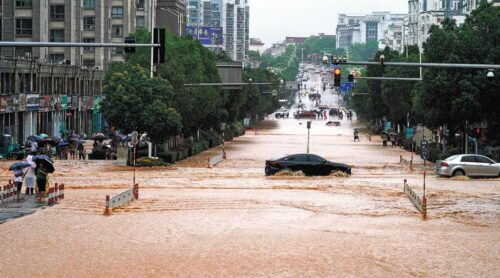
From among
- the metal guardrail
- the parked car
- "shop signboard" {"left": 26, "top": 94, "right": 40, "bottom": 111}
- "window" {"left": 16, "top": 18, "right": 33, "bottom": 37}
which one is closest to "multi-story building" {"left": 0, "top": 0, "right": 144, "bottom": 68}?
"window" {"left": 16, "top": 18, "right": 33, "bottom": 37}

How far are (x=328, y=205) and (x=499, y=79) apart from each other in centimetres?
2919

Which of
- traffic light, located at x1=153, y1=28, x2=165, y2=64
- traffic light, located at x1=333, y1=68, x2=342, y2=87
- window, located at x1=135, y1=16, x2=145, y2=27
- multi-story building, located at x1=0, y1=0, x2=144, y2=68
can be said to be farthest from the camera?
window, located at x1=135, y1=16, x2=145, y2=27

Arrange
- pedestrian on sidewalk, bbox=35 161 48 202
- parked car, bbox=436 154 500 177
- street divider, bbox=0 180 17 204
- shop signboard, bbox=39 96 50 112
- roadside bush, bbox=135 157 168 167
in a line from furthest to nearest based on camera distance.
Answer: shop signboard, bbox=39 96 50 112 → roadside bush, bbox=135 157 168 167 → parked car, bbox=436 154 500 177 → pedestrian on sidewalk, bbox=35 161 48 202 → street divider, bbox=0 180 17 204

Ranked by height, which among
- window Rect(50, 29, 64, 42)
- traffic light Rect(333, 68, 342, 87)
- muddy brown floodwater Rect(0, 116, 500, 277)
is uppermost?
window Rect(50, 29, 64, 42)

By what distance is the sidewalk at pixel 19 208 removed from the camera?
1345 inches

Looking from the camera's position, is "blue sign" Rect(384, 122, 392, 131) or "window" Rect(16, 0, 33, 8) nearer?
"window" Rect(16, 0, 33, 8)

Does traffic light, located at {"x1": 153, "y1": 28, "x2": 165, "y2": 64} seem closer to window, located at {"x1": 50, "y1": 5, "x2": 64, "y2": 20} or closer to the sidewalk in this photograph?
the sidewalk

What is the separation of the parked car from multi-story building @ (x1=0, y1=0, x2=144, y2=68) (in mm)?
49567

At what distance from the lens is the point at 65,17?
121m

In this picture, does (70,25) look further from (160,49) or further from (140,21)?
(160,49)

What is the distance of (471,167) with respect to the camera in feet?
183

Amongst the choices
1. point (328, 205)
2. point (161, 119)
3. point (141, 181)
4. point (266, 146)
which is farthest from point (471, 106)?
point (266, 146)

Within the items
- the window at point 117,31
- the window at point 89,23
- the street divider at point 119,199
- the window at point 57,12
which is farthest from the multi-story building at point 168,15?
the street divider at point 119,199

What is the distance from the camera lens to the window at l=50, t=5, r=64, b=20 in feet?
399
